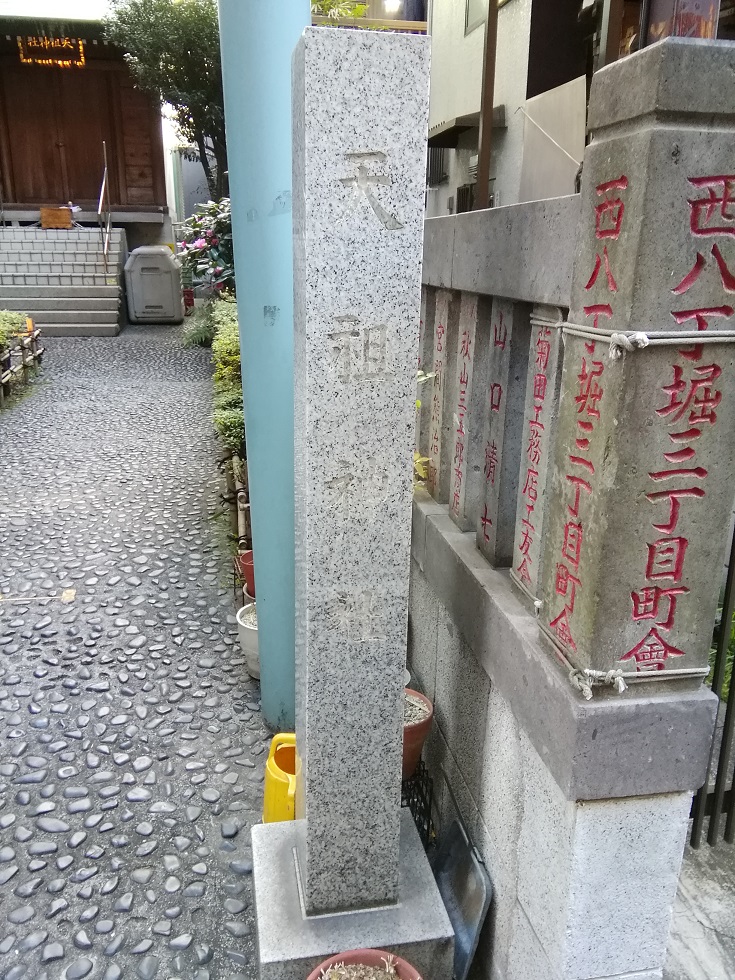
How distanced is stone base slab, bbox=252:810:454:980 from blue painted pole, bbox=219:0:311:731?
164 cm

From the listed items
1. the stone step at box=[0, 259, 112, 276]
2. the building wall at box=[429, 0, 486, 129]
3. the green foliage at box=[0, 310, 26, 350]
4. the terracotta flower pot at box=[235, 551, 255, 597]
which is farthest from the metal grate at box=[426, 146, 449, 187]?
the terracotta flower pot at box=[235, 551, 255, 597]

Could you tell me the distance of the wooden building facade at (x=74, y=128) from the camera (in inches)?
885

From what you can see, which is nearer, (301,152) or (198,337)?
(301,152)

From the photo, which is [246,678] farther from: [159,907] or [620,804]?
[620,804]

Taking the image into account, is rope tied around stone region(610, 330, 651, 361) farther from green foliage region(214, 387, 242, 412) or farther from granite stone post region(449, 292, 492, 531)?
green foliage region(214, 387, 242, 412)

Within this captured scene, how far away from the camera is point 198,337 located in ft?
57.4

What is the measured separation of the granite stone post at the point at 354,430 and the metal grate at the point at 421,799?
945mm

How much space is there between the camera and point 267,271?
399 cm

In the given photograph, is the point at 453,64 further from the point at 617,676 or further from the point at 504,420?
the point at 617,676

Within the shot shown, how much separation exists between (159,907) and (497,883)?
1.66 metres

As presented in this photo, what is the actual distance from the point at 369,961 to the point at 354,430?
1979mm

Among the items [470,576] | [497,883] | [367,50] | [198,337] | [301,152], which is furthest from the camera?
[198,337]

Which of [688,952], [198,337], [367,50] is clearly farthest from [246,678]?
[198,337]

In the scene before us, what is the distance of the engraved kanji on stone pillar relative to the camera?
3.95 metres
